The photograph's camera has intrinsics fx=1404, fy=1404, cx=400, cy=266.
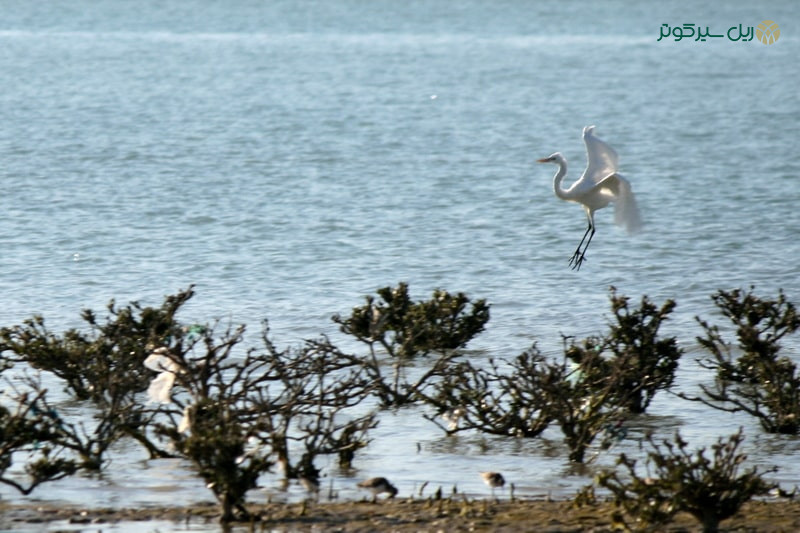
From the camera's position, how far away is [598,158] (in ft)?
37.7

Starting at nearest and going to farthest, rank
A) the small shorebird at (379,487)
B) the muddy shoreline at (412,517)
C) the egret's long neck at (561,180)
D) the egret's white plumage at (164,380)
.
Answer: the muddy shoreline at (412,517)
the small shorebird at (379,487)
the egret's white plumage at (164,380)
the egret's long neck at (561,180)

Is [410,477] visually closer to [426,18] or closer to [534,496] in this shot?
[534,496]

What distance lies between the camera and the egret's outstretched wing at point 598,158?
37.0ft

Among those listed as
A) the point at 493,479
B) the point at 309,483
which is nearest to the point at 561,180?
the point at 493,479

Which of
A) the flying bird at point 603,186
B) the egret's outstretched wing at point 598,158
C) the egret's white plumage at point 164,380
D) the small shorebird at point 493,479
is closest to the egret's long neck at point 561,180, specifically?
the flying bird at point 603,186

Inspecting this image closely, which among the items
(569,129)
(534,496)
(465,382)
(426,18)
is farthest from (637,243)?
(426,18)

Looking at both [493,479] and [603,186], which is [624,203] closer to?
[603,186]

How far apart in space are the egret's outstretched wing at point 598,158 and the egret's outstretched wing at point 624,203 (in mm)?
88

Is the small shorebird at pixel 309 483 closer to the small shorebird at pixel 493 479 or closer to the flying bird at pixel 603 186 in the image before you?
the small shorebird at pixel 493 479

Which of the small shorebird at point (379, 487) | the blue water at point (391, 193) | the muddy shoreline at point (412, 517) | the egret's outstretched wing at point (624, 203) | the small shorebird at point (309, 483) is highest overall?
the blue water at point (391, 193)

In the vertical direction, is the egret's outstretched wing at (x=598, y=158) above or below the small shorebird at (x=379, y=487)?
above

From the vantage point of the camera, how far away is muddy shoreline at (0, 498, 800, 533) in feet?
24.2

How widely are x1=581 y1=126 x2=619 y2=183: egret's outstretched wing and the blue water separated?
1.32 metres

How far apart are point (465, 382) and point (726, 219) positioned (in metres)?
15.7
